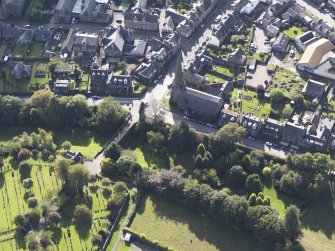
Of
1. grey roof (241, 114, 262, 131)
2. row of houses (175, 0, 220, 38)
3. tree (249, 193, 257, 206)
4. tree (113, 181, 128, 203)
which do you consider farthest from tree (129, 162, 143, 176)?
row of houses (175, 0, 220, 38)

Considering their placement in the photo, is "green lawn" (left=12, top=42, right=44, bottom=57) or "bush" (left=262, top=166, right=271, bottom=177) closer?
"bush" (left=262, top=166, right=271, bottom=177)

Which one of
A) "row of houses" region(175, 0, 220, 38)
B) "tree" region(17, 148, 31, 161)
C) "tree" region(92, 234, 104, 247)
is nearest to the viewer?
"tree" region(92, 234, 104, 247)

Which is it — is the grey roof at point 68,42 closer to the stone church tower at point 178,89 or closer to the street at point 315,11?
the stone church tower at point 178,89

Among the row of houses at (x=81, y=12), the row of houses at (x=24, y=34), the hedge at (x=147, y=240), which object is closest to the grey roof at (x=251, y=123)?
the hedge at (x=147, y=240)

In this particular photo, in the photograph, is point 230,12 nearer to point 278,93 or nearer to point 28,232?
point 278,93

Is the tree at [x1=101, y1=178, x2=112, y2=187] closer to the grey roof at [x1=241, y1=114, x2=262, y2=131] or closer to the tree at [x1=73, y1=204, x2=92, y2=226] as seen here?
the tree at [x1=73, y1=204, x2=92, y2=226]
